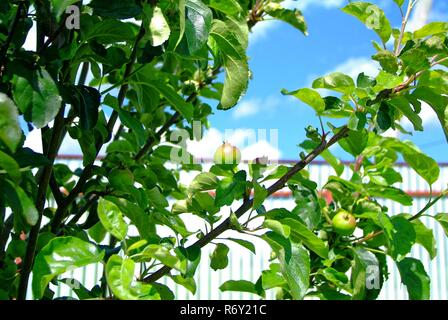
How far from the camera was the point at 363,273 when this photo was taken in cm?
131

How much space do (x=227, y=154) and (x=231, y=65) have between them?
0.28 metres

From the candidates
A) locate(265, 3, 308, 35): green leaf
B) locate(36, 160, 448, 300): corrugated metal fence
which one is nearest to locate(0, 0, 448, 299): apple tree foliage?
locate(265, 3, 308, 35): green leaf

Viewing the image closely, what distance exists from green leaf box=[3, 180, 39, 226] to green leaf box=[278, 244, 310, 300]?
41cm

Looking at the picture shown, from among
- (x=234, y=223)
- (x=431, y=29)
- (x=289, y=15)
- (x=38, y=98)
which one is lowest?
(x=234, y=223)

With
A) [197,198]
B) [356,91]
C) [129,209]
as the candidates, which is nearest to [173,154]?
[197,198]

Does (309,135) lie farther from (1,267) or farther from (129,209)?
(1,267)

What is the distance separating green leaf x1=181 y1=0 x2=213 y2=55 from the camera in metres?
0.84

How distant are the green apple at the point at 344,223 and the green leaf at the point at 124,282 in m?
0.67

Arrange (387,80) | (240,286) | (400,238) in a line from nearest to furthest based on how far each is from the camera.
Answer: (387,80) < (400,238) < (240,286)

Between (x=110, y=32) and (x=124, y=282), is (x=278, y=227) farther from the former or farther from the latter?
(x=110, y=32)

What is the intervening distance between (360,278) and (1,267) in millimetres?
683

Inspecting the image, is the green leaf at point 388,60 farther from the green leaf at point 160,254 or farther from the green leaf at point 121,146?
Answer: the green leaf at point 121,146

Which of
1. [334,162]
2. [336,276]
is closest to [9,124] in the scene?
[336,276]

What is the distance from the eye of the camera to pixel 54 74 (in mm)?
866
